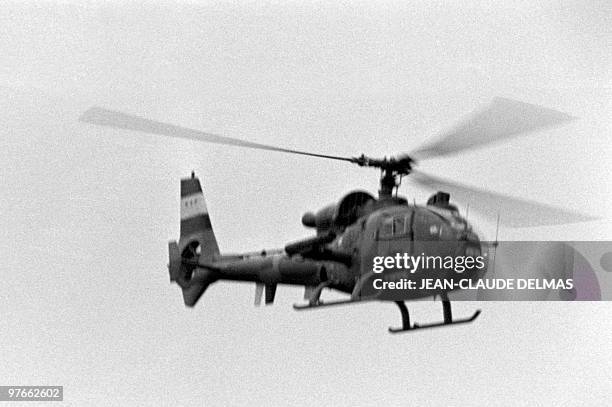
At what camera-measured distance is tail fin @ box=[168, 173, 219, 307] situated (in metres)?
10.3

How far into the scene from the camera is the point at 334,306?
8.16 meters

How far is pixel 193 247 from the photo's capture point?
10.8 m

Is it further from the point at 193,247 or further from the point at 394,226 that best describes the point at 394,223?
the point at 193,247

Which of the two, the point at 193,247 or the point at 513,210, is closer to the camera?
the point at 513,210

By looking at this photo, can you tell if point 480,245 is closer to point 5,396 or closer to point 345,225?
point 345,225

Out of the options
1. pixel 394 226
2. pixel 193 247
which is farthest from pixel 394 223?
pixel 193 247

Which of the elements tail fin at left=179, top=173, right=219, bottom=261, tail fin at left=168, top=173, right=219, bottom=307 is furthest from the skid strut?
tail fin at left=179, top=173, right=219, bottom=261

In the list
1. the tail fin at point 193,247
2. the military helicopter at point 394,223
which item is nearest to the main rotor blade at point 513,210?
the military helicopter at point 394,223

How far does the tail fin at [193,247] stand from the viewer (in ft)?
33.8

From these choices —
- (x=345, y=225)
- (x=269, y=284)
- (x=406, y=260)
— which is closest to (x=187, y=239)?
(x=269, y=284)

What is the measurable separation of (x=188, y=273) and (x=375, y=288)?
9.61 feet

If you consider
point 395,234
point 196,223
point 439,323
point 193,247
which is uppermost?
point 196,223

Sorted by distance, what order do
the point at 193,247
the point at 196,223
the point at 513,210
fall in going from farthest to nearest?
1. the point at 196,223
2. the point at 193,247
3. the point at 513,210

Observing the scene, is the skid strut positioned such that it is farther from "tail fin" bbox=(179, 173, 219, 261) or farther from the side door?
"tail fin" bbox=(179, 173, 219, 261)
